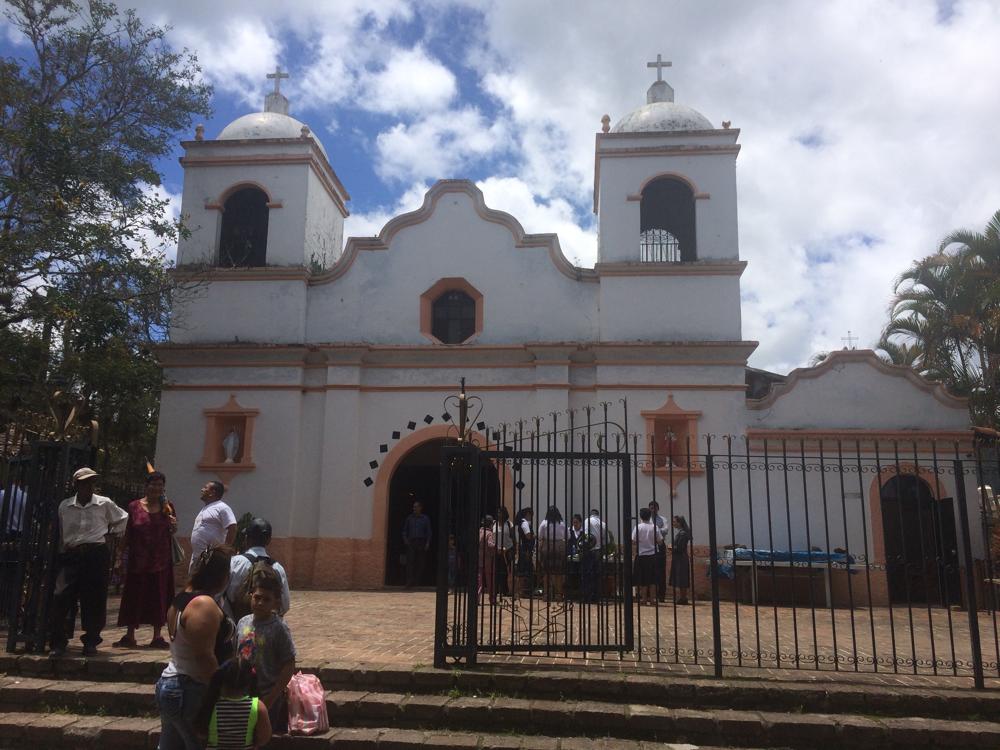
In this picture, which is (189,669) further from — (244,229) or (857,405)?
(244,229)

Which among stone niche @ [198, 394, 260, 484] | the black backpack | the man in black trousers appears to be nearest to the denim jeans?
the black backpack

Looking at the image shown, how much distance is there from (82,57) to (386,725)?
1181 centimetres

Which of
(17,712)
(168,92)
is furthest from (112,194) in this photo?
(17,712)

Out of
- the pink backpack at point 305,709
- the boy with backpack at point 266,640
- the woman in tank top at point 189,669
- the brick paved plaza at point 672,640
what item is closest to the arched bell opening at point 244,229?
the brick paved plaza at point 672,640

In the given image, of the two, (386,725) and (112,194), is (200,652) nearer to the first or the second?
(386,725)

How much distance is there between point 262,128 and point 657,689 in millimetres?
13890

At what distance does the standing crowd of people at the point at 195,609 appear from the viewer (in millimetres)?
3861

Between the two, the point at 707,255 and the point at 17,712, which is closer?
the point at 17,712

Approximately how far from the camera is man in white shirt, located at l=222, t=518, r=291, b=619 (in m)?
5.19

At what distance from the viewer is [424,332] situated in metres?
15.0

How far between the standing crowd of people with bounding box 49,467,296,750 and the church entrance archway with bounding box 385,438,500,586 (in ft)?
22.1

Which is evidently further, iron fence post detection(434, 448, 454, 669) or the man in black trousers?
the man in black trousers

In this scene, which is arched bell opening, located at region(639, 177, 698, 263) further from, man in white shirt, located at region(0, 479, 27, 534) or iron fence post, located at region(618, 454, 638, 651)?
man in white shirt, located at region(0, 479, 27, 534)

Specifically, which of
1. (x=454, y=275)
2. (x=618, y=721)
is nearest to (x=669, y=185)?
(x=454, y=275)
